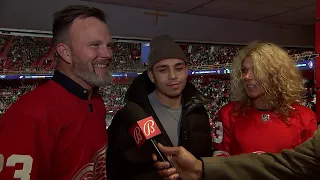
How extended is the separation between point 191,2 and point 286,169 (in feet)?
10.2

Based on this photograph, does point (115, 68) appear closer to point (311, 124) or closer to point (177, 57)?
point (177, 57)

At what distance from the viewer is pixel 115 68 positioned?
3.84 m

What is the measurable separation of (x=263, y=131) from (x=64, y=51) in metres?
1.19

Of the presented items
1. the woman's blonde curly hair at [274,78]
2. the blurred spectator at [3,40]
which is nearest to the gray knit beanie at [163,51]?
the woman's blonde curly hair at [274,78]

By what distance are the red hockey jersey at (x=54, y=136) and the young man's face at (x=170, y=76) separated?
2.05ft

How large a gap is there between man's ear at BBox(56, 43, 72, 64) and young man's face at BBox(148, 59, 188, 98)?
0.74m

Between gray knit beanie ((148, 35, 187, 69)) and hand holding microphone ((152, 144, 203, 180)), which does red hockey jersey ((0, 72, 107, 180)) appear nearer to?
hand holding microphone ((152, 144, 203, 180))

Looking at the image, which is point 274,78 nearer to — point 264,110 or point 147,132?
point 264,110

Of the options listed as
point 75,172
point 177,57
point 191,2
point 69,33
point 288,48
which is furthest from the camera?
point 288,48

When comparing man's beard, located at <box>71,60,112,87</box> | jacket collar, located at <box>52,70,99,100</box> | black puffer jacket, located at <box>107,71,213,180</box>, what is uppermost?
man's beard, located at <box>71,60,112,87</box>

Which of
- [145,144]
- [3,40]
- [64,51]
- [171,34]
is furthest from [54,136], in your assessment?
[171,34]

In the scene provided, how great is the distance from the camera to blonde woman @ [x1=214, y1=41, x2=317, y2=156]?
1.72 m

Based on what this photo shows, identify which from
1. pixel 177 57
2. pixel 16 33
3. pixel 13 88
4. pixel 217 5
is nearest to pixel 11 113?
pixel 177 57

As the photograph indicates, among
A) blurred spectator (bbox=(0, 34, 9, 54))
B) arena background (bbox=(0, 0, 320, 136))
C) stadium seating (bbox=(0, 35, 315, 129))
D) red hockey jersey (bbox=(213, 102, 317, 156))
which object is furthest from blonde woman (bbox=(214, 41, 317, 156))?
blurred spectator (bbox=(0, 34, 9, 54))
